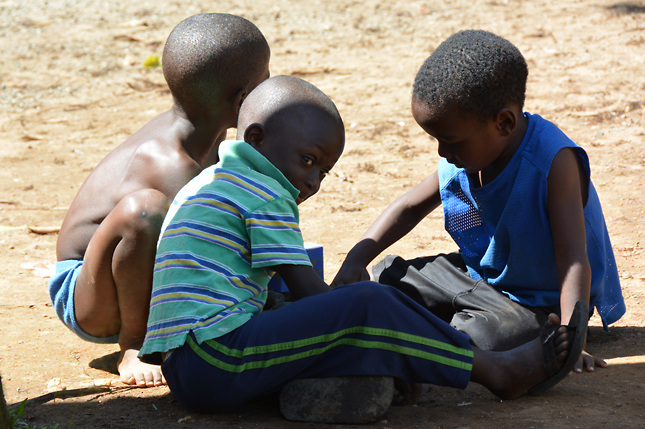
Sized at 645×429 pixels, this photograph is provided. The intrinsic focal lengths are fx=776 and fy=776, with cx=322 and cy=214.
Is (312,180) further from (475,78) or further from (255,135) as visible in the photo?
(475,78)

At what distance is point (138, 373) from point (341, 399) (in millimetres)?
895

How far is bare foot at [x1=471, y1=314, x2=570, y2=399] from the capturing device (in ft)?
8.04

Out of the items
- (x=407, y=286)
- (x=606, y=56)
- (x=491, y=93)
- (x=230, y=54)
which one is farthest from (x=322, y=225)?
(x=606, y=56)

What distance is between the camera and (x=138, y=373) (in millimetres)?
2883

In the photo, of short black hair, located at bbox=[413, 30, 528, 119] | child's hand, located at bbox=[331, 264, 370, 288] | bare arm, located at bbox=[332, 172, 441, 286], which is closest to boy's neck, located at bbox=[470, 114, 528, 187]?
short black hair, located at bbox=[413, 30, 528, 119]

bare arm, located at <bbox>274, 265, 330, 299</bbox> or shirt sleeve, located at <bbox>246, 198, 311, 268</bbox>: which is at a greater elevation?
shirt sleeve, located at <bbox>246, 198, 311, 268</bbox>

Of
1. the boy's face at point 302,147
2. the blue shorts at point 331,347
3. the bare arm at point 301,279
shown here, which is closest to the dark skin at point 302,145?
the boy's face at point 302,147

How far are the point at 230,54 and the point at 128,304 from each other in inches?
42.8

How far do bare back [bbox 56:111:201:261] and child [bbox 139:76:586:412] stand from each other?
0.51 metres

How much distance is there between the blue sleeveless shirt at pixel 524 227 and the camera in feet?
9.37

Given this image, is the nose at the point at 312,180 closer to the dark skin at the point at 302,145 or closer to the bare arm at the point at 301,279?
the dark skin at the point at 302,145

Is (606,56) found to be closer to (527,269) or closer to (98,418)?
(527,269)

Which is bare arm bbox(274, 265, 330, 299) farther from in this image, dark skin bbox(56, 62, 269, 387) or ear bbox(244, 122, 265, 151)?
dark skin bbox(56, 62, 269, 387)

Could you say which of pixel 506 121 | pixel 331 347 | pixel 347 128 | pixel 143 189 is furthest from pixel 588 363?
pixel 347 128
